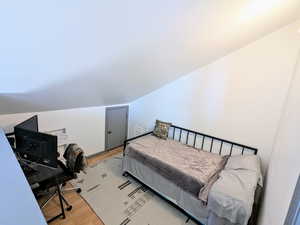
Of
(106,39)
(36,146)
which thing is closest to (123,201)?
(36,146)

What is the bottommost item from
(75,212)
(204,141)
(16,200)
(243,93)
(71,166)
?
(75,212)

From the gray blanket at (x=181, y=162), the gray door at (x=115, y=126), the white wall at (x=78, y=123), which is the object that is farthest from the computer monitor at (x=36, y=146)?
the gray door at (x=115, y=126)

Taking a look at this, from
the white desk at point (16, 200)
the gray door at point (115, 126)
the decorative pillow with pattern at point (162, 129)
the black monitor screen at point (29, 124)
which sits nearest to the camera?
the white desk at point (16, 200)

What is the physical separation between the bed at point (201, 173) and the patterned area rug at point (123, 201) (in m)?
0.15

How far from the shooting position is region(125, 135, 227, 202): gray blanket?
75.8 inches

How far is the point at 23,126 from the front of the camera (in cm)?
177

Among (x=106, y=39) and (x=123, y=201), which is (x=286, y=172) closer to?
(x=106, y=39)

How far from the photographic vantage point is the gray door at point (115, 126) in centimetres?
340

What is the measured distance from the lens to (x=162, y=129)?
122 inches

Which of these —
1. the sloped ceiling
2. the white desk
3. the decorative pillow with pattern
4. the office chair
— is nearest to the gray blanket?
the decorative pillow with pattern

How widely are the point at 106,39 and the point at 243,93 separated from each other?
206 centimetres

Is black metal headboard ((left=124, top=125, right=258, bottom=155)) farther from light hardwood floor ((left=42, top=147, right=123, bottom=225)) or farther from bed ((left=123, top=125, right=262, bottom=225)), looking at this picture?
light hardwood floor ((left=42, top=147, right=123, bottom=225))

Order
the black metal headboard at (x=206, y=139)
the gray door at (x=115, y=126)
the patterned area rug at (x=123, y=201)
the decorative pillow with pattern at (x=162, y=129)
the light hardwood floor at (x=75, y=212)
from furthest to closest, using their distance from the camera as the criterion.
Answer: the gray door at (x=115, y=126) < the decorative pillow with pattern at (x=162, y=129) < the black metal headboard at (x=206, y=139) < the patterned area rug at (x=123, y=201) < the light hardwood floor at (x=75, y=212)

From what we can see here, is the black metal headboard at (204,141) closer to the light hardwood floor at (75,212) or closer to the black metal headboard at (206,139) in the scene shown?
the black metal headboard at (206,139)
